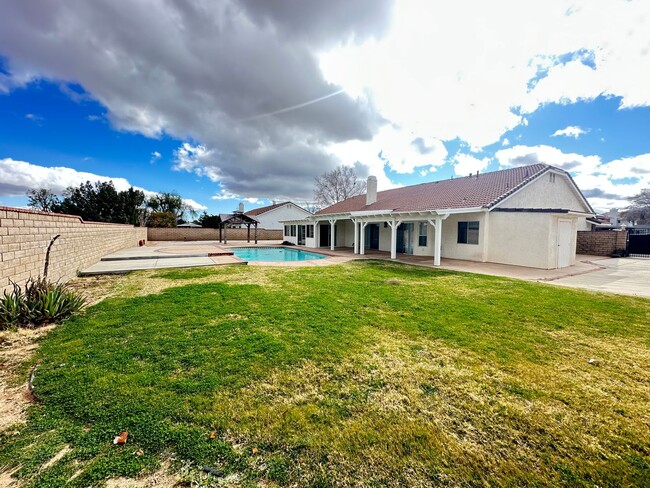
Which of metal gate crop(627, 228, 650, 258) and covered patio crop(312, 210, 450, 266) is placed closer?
covered patio crop(312, 210, 450, 266)

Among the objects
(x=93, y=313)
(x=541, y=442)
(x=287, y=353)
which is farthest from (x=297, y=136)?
(x=541, y=442)

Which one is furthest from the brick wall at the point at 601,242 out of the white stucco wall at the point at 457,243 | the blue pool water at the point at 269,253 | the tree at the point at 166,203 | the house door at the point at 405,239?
the tree at the point at 166,203

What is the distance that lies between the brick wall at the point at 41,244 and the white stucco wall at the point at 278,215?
2848 centimetres

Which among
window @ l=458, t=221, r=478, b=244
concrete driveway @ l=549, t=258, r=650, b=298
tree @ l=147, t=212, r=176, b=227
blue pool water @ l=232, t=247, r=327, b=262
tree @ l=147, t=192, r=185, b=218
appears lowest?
concrete driveway @ l=549, t=258, r=650, b=298

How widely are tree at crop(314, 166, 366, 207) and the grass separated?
1649 inches

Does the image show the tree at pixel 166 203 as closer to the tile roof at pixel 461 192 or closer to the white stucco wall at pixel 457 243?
the tile roof at pixel 461 192

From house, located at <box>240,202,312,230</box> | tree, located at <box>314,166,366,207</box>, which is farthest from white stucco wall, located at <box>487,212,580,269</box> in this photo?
tree, located at <box>314,166,366,207</box>

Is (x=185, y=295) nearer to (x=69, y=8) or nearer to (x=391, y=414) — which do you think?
(x=391, y=414)

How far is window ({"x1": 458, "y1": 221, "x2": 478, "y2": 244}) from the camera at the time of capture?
14227mm

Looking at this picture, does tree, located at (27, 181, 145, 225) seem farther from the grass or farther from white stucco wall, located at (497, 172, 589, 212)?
white stucco wall, located at (497, 172, 589, 212)

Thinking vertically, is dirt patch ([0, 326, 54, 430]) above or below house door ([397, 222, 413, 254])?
below

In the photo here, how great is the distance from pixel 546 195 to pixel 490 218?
600 cm

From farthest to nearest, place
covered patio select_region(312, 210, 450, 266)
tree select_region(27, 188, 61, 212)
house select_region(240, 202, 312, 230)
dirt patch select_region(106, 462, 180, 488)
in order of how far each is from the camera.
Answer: house select_region(240, 202, 312, 230), tree select_region(27, 188, 61, 212), covered patio select_region(312, 210, 450, 266), dirt patch select_region(106, 462, 180, 488)

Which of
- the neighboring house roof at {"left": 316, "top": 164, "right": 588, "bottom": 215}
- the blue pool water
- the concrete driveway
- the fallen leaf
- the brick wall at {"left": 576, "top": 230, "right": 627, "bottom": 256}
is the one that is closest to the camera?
the fallen leaf
